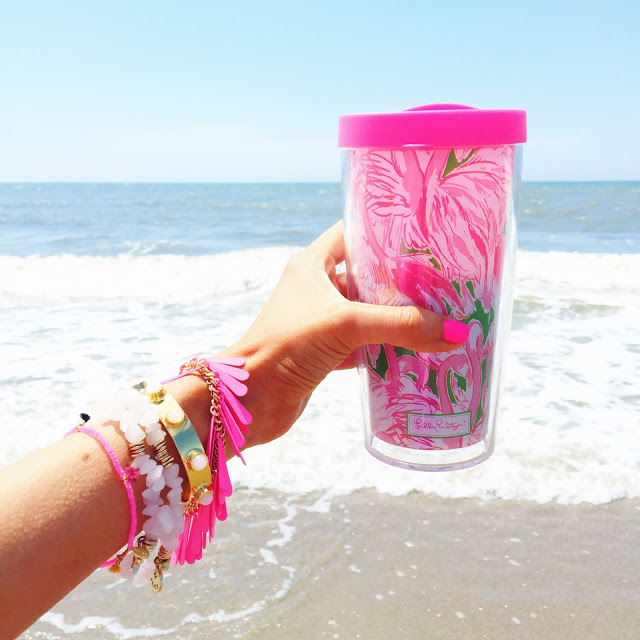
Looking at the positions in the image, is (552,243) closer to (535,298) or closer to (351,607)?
(535,298)

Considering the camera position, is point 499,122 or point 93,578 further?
point 93,578

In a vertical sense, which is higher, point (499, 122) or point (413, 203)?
point (499, 122)

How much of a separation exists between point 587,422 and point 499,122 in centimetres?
289

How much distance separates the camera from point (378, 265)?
1194 millimetres

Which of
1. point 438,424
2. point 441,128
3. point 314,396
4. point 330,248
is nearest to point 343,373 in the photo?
point 314,396

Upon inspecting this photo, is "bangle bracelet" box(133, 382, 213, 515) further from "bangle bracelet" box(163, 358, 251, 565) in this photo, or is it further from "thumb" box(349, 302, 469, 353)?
"thumb" box(349, 302, 469, 353)

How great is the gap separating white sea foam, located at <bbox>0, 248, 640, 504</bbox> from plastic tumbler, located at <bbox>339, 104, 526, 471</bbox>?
1730 millimetres

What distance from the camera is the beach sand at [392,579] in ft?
7.07

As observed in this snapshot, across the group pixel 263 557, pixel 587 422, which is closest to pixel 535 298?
pixel 587 422

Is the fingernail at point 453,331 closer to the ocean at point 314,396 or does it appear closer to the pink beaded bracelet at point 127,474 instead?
the pink beaded bracelet at point 127,474

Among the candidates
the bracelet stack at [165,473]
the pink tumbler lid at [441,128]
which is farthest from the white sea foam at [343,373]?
the pink tumbler lid at [441,128]

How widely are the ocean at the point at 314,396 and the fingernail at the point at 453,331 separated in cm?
101

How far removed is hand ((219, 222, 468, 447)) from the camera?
3.74 ft

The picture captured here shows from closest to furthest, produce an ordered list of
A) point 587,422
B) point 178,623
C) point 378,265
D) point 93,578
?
1. point 378,265
2. point 178,623
3. point 93,578
4. point 587,422
